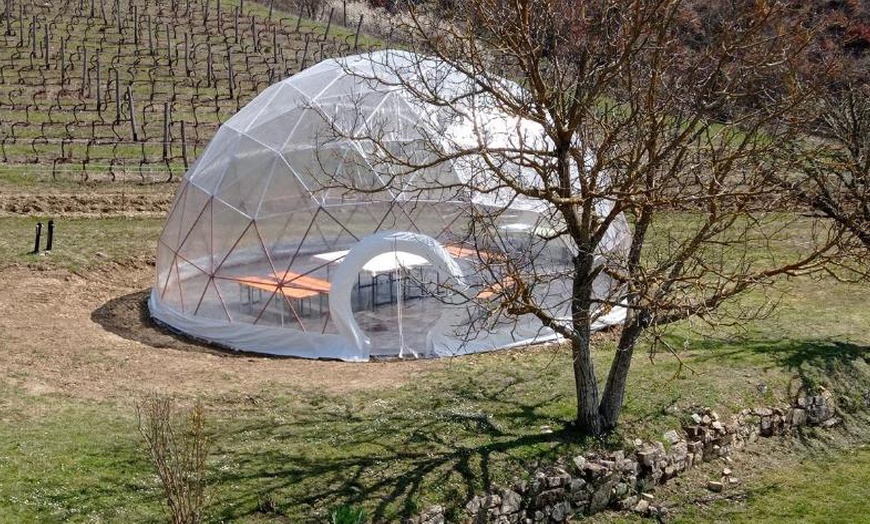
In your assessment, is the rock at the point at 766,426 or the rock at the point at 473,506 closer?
the rock at the point at 473,506

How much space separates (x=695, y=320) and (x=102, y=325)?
9458 millimetres

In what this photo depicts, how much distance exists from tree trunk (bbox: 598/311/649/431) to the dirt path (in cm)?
285

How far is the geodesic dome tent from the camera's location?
15.1 m

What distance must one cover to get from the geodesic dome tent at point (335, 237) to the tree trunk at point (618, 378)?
291 cm

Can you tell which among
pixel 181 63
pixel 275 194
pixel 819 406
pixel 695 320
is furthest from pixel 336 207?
pixel 181 63

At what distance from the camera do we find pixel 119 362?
47.2 feet

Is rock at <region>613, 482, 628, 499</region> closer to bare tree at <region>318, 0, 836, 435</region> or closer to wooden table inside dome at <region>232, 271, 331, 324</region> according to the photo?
bare tree at <region>318, 0, 836, 435</region>

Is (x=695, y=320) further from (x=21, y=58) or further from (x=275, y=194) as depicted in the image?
(x=21, y=58)

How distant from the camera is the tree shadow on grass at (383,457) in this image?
1033cm

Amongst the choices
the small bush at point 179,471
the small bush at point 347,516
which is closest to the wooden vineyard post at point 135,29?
the small bush at point 347,516

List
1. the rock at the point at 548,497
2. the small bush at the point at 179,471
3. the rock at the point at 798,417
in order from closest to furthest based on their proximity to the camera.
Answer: the small bush at the point at 179,471, the rock at the point at 548,497, the rock at the point at 798,417

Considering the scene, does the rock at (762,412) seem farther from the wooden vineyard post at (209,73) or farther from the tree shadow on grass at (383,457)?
the wooden vineyard post at (209,73)

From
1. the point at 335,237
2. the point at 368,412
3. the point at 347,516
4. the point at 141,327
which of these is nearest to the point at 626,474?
the point at 368,412

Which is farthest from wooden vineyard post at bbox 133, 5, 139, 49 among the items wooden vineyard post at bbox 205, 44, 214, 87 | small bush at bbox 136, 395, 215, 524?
small bush at bbox 136, 395, 215, 524
